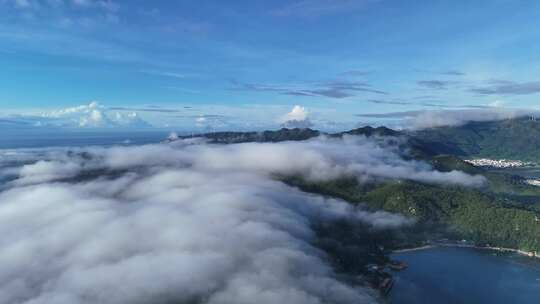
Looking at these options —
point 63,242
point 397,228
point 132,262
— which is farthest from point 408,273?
point 63,242

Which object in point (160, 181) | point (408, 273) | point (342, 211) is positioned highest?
point (160, 181)

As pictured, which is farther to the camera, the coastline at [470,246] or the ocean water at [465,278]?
the coastline at [470,246]

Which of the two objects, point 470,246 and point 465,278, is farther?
point 470,246

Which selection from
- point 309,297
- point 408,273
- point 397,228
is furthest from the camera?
point 397,228

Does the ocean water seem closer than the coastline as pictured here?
Yes

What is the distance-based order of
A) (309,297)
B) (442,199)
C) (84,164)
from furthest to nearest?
(84,164) → (442,199) → (309,297)

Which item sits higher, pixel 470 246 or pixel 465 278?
pixel 470 246

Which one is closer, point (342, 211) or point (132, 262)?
point (132, 262)

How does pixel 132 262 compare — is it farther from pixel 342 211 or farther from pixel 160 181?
pixel 342 211
